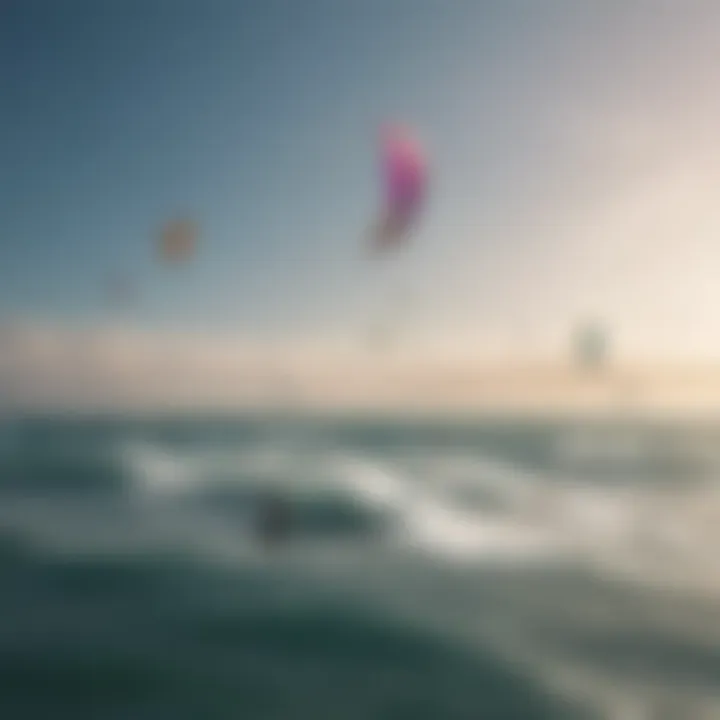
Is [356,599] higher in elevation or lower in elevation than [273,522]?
lower

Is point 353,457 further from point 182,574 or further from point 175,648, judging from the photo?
point 175,648

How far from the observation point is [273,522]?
4.91m

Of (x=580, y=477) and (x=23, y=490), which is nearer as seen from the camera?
(x=23, y=490)

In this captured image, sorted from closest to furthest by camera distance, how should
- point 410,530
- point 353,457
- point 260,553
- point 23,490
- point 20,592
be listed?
point 20,592 < point 260,553 < point 410,530 < point 23,490 < point 353,457

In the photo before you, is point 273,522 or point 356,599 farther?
point 273,522

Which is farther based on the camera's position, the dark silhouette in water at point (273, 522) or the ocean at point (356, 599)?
the dark silhouette in water at point (273, 522)

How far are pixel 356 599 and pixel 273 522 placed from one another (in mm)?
1519

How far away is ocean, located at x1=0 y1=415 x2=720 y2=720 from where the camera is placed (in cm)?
272

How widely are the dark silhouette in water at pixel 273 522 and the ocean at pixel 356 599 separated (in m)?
0.06

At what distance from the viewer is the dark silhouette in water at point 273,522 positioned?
15.1 ft

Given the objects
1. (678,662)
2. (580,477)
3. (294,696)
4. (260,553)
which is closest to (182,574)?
(260,553)

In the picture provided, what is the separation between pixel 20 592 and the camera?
374 centimetres

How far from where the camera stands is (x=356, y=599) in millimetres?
3555

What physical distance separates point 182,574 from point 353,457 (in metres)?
4.40
